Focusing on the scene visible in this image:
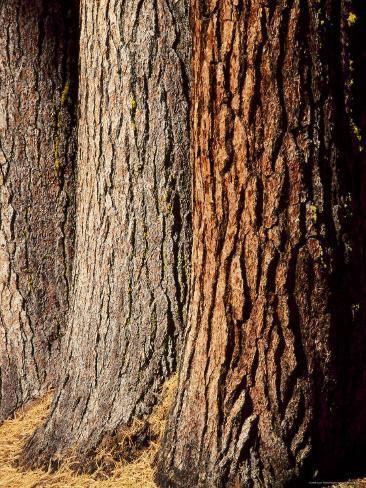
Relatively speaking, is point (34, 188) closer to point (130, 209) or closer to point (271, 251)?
point (130, 209)

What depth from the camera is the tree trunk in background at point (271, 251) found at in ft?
9.42

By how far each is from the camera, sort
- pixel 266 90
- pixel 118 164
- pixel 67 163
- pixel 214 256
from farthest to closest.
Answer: pixel 67 163, pixel 118 164, pixel 214 256, pixel 266 90

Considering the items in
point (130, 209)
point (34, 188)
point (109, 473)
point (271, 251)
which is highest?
point (34, 188)

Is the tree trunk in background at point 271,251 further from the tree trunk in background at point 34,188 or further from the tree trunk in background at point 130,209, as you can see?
the tree trunk in background at point 34,188

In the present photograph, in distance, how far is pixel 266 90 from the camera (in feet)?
9.43

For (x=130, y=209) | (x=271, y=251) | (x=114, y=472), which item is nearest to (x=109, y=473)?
(x=114, y=472)

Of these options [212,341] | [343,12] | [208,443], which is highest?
[343,12]

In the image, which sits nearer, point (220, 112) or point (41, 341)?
point (220, 112)

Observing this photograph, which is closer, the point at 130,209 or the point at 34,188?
the point at 130,209

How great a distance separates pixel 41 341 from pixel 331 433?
2.12 m

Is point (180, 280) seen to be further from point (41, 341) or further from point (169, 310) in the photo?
point (41, 341)

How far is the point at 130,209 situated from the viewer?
3740 millimetres

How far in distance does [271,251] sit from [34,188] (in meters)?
2.00

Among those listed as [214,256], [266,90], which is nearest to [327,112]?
[266,90]
